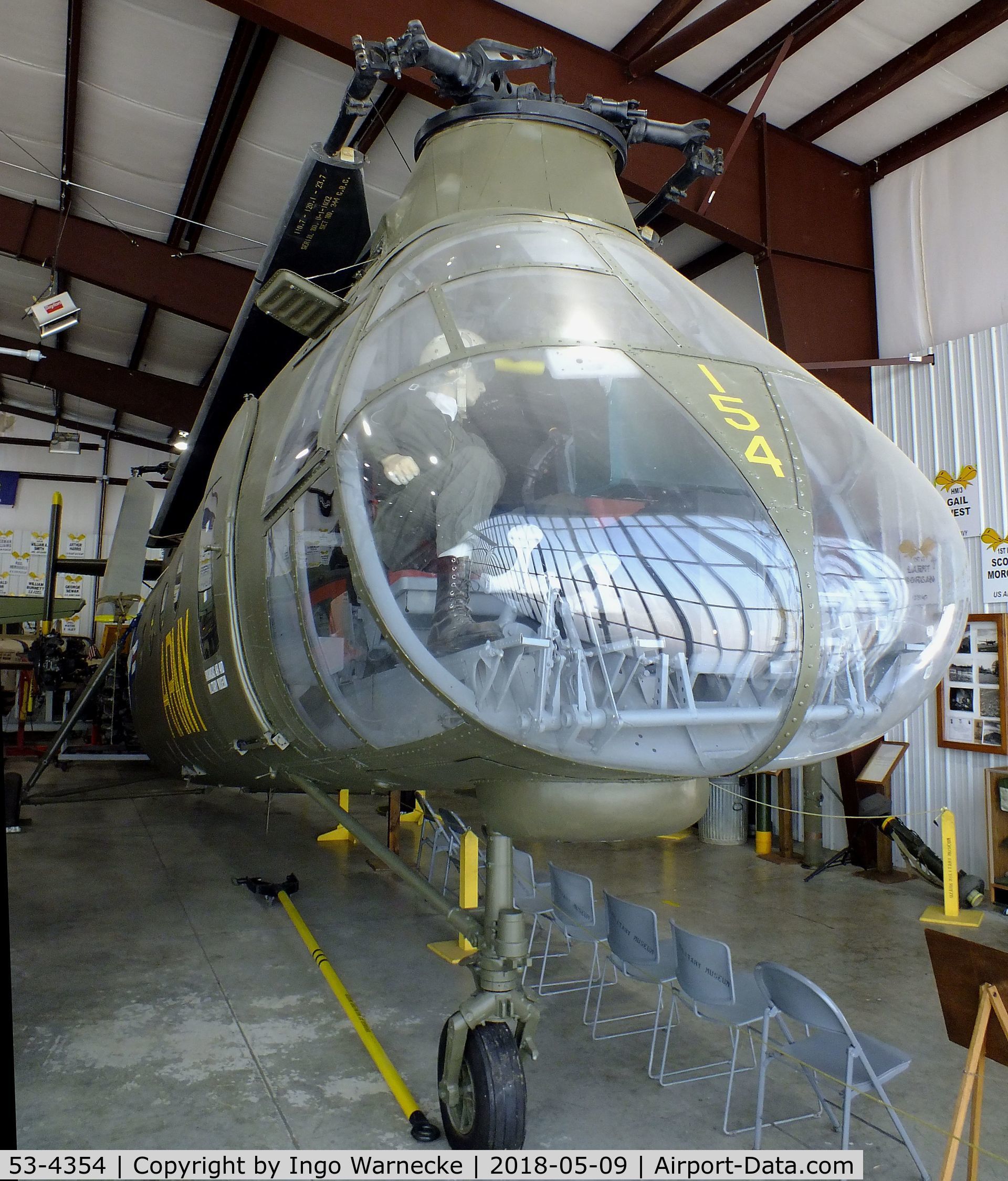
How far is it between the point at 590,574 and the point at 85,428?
80.5 feet

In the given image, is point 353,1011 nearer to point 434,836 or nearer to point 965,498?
point 434,836

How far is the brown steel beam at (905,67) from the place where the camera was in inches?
242

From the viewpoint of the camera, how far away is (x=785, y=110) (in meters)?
Result: 7.64

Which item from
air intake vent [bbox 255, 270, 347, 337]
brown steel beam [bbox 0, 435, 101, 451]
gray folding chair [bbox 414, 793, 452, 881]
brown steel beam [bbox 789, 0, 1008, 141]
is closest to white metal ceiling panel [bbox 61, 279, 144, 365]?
brown steel beam [bbox 0, 435, 101, 451]

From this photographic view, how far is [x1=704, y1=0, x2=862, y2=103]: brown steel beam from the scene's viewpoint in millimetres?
6234

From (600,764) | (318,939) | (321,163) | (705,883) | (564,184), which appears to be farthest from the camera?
(705,883)

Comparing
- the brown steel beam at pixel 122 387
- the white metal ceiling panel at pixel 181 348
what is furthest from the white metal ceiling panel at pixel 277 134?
the brown steel beam at pixel 122 387

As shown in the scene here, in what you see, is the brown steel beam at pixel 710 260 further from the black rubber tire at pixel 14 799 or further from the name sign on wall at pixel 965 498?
the black rubber tire at pixel 14 799

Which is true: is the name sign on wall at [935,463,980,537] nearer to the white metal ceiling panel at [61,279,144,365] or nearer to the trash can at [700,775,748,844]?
the trash can at [700,775,748,844]

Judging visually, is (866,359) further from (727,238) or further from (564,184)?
(564,184)

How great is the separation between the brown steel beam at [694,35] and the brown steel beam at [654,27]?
0.17ft

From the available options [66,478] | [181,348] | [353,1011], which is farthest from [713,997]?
[66,478]

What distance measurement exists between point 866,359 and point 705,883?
496 cm

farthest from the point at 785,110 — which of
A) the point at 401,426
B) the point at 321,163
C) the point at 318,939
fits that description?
the point at 318,939
